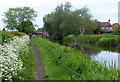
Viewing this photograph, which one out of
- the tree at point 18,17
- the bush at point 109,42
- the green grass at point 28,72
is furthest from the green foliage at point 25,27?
the green grass at point 28,72

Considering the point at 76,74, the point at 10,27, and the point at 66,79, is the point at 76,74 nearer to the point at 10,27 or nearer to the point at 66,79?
the point at 66,79

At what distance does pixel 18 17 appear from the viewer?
233 ft

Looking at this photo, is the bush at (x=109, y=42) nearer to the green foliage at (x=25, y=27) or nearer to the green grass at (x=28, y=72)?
the green grass at (x=28, y=72)

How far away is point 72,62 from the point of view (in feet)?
29.8

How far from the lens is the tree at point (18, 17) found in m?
69.1

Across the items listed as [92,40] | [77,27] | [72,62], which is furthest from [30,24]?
[72,62]

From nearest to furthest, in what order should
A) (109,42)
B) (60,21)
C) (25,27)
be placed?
(109,42)
(60,21)
(25,27)

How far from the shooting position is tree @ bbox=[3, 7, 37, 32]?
6912 cm

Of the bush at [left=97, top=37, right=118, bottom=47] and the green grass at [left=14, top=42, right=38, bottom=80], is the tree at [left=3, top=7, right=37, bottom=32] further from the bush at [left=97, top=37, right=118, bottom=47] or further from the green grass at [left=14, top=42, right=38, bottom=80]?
the green grass at [left=14, top=42, right=38, bottom=80]

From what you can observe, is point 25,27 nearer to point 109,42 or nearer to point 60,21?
point 60,21

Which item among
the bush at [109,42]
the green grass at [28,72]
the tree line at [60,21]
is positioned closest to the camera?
the green grass at [28,72]

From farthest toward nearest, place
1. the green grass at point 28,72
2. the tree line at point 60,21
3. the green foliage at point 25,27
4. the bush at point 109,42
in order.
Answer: the green foliage at point 25,27 < the tree line at point 60,21 < the bush at point 109,42 < the green grass at point 28,72

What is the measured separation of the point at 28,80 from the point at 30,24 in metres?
62.2

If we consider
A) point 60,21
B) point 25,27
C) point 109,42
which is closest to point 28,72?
point 109,42
